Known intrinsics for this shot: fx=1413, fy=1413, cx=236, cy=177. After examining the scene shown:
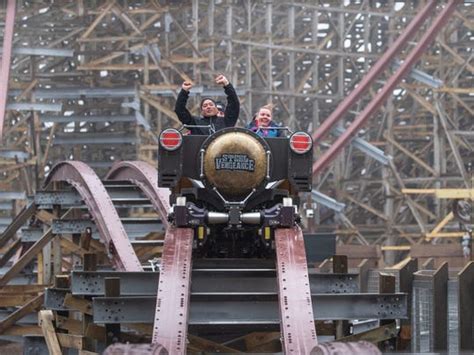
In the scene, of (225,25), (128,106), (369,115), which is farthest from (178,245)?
(225,25)

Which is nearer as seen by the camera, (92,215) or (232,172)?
(232,172)

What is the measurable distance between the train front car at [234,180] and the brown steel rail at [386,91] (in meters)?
16.7

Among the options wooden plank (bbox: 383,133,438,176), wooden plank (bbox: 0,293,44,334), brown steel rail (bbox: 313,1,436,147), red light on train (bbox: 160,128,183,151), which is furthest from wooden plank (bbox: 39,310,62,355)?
wooden plank (bbox: 383,133,438,176)

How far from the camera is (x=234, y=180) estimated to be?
12898 millimetres

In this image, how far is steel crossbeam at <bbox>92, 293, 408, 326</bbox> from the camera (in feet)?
39.2

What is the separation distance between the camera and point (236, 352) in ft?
42.9

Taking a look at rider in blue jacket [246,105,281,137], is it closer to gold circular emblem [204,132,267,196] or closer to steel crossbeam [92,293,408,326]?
gold circular emblem [204,132,267,196]

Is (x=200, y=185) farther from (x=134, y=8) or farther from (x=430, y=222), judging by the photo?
(x=430, y=222)

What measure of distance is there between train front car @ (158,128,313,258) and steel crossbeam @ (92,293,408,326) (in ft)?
3.25

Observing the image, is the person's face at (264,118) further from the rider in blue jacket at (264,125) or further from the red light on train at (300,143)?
the red light on train at (300,143)

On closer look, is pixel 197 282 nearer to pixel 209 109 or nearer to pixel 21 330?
pixel 209 109

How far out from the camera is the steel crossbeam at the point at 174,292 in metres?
10.9

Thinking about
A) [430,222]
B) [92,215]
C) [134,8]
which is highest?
[134,8]

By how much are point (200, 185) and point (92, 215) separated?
18.2 ft
